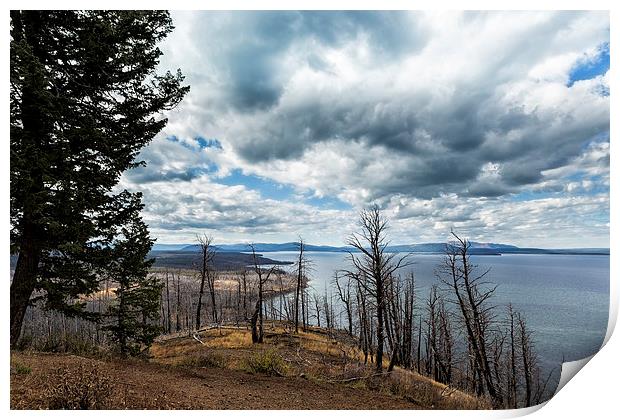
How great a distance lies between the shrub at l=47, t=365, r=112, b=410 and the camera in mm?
3941

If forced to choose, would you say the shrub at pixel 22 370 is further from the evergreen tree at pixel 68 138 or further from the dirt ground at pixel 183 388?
the evergreen tree at pixel 68 138

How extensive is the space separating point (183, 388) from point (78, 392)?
1.33 metres

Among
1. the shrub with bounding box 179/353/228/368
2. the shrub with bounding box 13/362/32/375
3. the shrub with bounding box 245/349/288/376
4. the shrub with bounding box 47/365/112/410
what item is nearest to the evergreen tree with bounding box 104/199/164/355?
the shrub with bounding box 179/353/228/368

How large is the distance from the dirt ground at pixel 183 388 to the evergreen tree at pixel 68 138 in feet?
3.89

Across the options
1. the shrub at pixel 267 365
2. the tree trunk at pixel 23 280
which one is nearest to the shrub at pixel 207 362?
the shrub at pixel 267 365

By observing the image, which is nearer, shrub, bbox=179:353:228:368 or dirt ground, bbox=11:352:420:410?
dirt ground, bbox=11:352:420:410

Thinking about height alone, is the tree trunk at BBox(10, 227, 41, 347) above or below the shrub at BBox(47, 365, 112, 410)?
above

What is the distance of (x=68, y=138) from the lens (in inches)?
210

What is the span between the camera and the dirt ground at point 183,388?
4.25 metres

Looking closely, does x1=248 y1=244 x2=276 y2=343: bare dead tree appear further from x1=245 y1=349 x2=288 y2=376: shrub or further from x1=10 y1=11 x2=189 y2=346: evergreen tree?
x1=10 y1=11 x2=189 y2=346: evergreen tree

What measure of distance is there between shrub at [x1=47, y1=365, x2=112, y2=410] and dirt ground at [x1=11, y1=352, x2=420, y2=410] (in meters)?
0.07

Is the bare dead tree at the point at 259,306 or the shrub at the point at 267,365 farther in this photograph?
the bare dead tree at the point at 259,306

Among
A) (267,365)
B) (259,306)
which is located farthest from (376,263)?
(259,306)
